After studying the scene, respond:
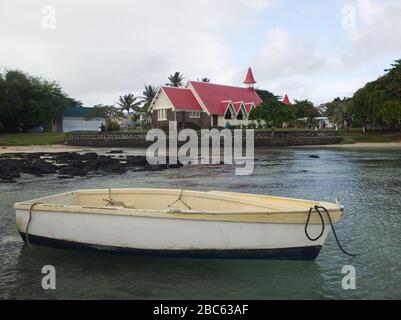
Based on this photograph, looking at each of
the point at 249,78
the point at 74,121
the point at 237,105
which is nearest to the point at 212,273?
the point at 237,105

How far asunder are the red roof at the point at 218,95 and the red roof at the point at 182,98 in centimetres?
114

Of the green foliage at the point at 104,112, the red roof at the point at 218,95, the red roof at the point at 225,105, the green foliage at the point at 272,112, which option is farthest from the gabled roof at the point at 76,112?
the green foliage at the point at 272,112

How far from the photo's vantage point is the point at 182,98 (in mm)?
60906

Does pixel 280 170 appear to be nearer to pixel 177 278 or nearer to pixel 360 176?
pixel 360 176

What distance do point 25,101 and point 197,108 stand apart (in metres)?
26.5

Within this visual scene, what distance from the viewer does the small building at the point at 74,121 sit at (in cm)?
7569

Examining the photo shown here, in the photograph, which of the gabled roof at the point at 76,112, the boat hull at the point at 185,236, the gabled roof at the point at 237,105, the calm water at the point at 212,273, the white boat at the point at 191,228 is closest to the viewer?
the calm water at the point at 212,273

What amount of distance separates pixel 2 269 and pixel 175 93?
53.9 metres

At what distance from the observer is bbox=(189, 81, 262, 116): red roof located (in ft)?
201

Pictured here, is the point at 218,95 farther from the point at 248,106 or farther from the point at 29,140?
the point at 29,140

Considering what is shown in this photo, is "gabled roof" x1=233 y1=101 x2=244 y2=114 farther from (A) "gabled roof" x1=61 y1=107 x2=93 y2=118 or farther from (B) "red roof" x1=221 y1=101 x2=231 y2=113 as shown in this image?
(A) "gabled roof" x1=61 y1=107 x2=93 y2=118

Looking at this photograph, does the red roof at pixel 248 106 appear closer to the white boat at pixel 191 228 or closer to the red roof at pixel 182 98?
the red roof at pixel 182 98

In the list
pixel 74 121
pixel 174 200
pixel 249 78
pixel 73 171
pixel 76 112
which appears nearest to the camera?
pixel 174 200

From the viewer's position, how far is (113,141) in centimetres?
5553
